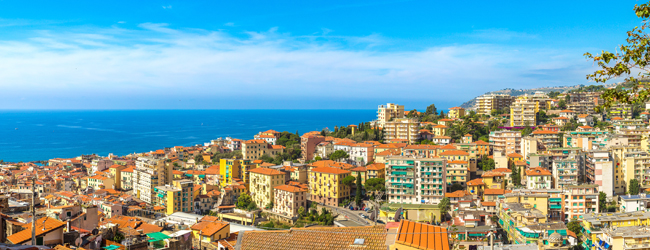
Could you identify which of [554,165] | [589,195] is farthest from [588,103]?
Result: [589,195]

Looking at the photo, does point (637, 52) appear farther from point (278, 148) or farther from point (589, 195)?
point (278, 148)

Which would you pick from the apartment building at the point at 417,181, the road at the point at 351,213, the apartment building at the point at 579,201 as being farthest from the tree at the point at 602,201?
the road at the point at 351,213

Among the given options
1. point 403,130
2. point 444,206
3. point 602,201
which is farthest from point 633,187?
point 403,130

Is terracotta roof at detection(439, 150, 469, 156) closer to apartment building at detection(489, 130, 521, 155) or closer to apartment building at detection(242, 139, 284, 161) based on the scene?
apartment building at detection(489, 130, 521, 155)

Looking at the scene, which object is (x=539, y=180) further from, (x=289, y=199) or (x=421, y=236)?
(x=421, y=236)

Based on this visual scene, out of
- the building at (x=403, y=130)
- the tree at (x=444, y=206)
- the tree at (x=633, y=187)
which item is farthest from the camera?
the building at (x=403, y=130)

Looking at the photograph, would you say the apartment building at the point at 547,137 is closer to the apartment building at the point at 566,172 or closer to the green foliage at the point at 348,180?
the apartment building at the point at 566,172
